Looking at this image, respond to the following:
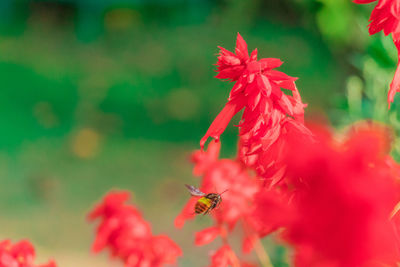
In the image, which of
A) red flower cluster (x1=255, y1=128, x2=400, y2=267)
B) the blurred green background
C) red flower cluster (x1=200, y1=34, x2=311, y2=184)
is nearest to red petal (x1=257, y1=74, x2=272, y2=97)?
red flower cluster (x1=200, y1=34, x2=311, y2=184)

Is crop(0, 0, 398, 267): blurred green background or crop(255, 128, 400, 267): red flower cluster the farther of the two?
crop(0, 0, 398, 267): blurred green background

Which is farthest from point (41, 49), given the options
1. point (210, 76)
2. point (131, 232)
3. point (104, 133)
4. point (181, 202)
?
point (131, 232)

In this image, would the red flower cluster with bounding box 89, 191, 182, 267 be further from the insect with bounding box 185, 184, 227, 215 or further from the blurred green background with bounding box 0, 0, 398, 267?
the blurred green background with bounding box 0, 0, 398, 267

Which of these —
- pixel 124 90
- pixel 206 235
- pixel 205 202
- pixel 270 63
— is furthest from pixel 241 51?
pixel 124 90

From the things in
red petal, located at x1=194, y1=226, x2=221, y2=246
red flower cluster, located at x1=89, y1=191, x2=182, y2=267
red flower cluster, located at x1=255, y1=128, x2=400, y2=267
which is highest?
red flower cluster, located at x1=89, y1=191, x2=182, y2=267

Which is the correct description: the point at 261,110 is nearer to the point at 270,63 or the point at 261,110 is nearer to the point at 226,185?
the point at 270,63

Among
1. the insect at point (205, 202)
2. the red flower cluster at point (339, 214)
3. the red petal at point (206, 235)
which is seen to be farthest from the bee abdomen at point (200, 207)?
the red flower cluster at point (339, 214)

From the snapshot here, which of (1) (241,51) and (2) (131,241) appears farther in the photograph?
(2) (131,241)
